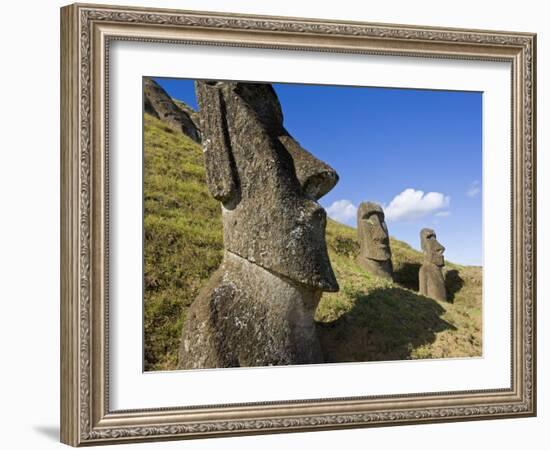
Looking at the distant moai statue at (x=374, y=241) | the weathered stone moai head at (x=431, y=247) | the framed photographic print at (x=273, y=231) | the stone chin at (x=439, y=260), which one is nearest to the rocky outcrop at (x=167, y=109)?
the framed photographic print at (x=273, y=231)

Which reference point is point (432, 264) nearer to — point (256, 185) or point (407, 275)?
point (407, 275)

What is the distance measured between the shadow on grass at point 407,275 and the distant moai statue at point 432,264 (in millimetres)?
249

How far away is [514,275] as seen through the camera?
9617 millimetres

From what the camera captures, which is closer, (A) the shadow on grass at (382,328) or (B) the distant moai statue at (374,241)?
(A) the shadow on grass at (382,328)

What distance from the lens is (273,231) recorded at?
29.6ft

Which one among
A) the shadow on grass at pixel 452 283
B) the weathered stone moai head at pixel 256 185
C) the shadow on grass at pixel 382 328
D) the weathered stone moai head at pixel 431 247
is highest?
the weathered stone moai head at pixel 256 185

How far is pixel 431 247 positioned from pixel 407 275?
101 cm

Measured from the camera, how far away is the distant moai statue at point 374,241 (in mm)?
9953

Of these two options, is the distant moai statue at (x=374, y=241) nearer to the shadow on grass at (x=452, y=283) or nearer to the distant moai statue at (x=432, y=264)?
the distant moai statue at (x=432, y=264)

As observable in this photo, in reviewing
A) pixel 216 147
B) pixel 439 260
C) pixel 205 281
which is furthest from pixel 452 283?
pixel 216 147

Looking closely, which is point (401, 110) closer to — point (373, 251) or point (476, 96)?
point (476, 96)

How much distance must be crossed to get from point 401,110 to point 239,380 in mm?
2822

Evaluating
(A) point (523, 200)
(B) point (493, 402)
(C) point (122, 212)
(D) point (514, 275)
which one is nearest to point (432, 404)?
(B) point (493, 402)

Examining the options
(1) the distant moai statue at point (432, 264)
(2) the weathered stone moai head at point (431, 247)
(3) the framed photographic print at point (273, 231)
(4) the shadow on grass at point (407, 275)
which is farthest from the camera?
(4) the shadow on grass at point (407, 275)
